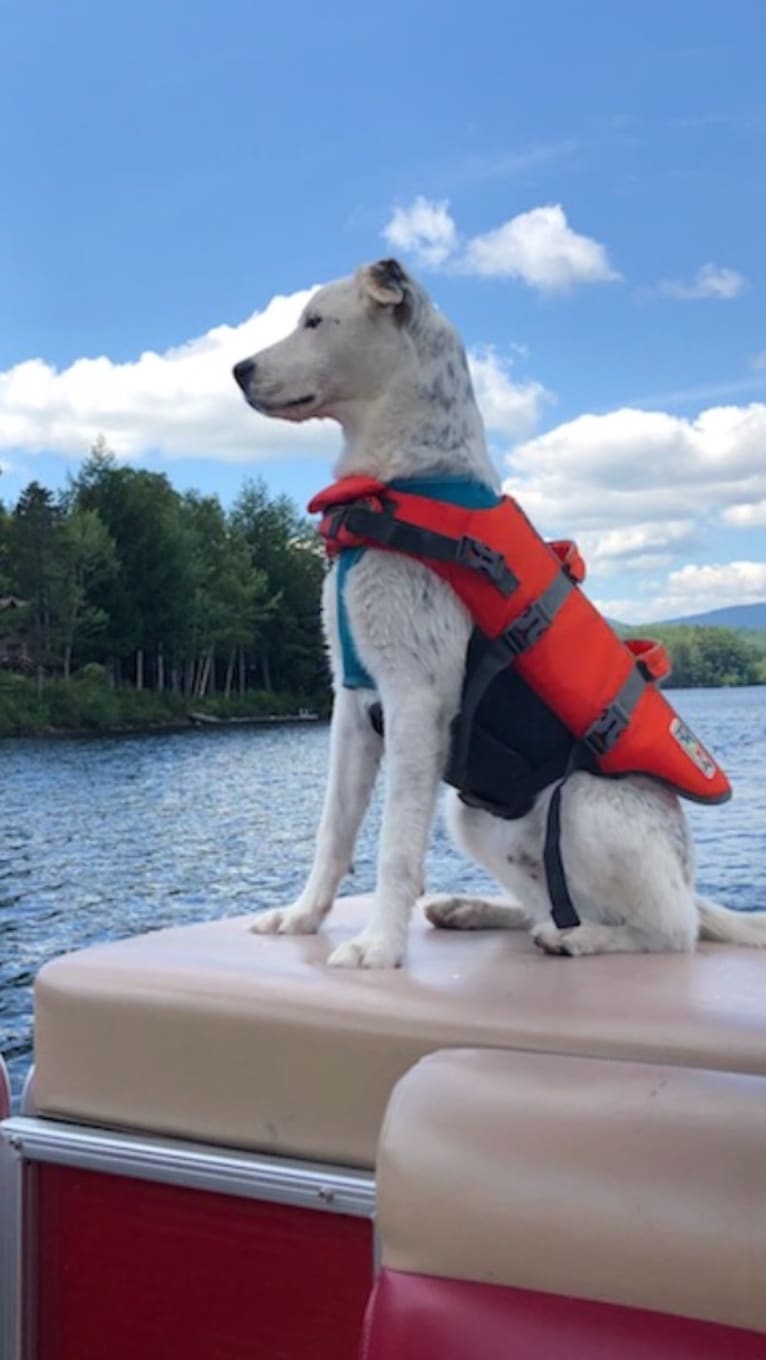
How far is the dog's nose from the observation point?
2.33m

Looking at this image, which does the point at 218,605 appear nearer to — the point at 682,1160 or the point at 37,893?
the point at 37,893

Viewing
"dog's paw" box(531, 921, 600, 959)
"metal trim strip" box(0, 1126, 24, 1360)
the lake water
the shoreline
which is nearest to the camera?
"metal trim strip" box(0, 1126, 24, 1360)

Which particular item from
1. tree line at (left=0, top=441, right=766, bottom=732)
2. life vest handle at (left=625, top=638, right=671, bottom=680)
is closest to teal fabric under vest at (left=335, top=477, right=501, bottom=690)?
life vest handle at (left=625, top=638, right=671, bottom=680)

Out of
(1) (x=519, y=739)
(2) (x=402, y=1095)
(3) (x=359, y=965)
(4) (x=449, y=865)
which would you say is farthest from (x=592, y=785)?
(4) (x=449, y=865)

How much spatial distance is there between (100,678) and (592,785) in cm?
4245

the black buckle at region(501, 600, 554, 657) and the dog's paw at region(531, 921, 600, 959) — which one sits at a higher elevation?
the black buckle at region(501, 600, 554, 657)

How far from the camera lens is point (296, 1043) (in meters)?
1.71

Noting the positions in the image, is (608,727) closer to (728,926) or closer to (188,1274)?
(728,926)

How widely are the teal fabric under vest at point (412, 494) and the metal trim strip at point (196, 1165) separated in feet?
2.92

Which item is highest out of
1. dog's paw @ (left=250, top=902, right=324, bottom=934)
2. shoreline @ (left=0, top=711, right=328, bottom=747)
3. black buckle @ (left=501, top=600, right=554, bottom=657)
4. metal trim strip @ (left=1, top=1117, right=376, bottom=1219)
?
black buckle @ (left=501, top=600, right=554, bottom=657)

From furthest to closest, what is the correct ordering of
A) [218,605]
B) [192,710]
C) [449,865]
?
[192,710], [218,605], [449,865]

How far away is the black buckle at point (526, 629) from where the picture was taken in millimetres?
2221

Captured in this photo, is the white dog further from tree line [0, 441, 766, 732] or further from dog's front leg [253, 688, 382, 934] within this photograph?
tree line [0, 441, 766, 732]

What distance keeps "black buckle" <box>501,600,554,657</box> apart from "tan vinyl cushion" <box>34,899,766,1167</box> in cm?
52
